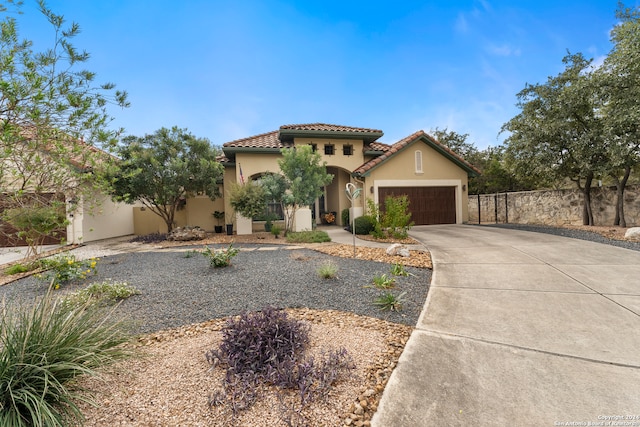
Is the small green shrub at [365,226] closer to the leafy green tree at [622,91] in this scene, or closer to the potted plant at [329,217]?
the potted plant at [329,217]

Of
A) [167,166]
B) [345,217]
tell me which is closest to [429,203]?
[345,217]

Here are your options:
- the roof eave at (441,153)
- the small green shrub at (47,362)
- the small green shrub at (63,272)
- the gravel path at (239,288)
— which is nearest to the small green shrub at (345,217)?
the roof eave at (441,153)

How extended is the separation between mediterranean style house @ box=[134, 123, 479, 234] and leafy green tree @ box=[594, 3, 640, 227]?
5800 millimetres

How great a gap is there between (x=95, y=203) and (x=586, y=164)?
15741mm

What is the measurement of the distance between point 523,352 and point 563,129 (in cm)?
1249

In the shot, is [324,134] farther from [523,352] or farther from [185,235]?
[523,352]

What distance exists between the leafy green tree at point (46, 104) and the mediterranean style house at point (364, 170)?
971 cm

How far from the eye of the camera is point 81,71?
311 centimetres

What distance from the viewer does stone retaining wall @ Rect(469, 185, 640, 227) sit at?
1108cm

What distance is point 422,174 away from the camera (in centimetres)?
1446

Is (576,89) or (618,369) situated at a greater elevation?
(576,89)

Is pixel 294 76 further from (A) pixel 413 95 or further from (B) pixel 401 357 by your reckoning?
(B) pixel 401 357

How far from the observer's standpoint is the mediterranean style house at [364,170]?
13508mm

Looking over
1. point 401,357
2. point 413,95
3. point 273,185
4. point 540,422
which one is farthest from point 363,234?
point 540,422
